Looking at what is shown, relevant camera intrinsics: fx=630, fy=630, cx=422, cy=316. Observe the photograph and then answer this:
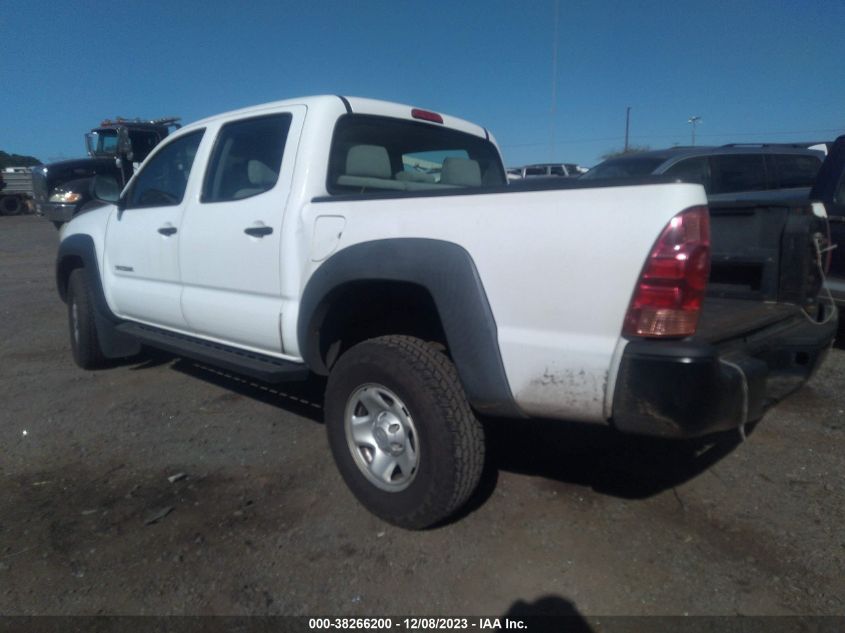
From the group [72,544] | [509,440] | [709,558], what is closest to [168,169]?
[72,544]

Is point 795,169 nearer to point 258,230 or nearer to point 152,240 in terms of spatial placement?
point 258,230

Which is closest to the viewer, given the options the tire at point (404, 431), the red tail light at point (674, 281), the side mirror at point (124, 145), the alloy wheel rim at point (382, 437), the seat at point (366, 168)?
the red tail light at point (674, 281)

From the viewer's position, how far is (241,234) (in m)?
3.41

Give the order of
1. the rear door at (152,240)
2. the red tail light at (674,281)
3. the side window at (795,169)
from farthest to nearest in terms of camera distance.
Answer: the side window at (795,169) < the rear door at (152,240) < the red tail light at (674,281)

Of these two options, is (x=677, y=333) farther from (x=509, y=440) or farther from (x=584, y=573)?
(x=509, y=440)

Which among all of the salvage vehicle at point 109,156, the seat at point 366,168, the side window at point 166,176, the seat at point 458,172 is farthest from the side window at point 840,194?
the salvage vehicle at point 109,156

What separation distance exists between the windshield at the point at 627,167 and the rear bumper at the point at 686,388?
610 centimetres

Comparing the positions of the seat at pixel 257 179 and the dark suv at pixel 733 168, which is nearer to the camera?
the seat at pixel 257 179

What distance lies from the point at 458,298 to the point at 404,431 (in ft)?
2.29

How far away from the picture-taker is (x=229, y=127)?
150 inches

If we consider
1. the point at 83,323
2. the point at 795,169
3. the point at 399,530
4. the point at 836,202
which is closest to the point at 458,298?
the point at 399,530

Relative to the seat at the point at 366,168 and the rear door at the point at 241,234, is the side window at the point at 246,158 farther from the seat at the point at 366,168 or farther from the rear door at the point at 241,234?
the seat at the point at 366,168

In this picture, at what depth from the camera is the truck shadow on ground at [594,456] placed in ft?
10.8

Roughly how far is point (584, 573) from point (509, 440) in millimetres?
1421
